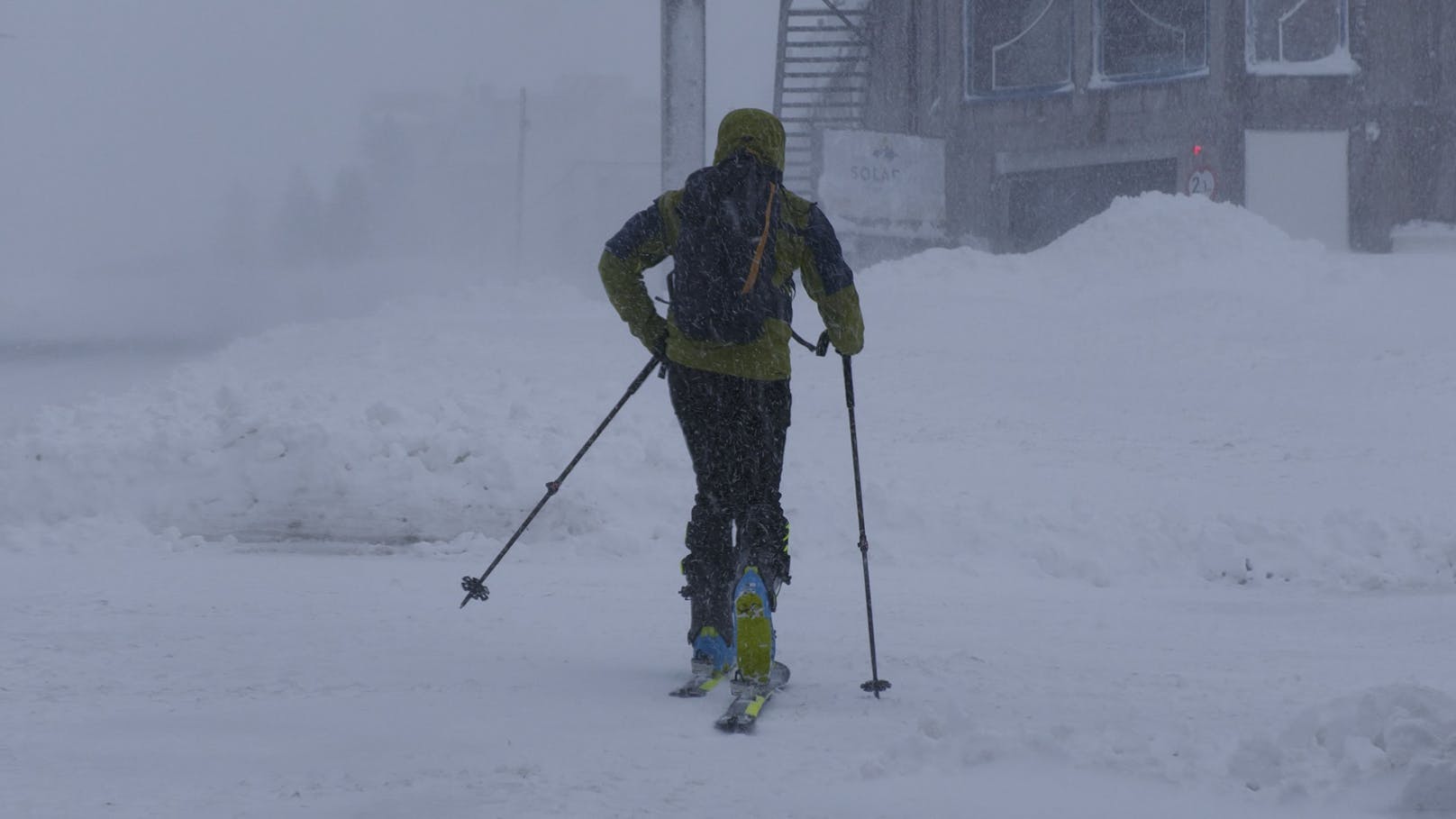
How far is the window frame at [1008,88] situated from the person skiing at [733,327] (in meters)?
24.1

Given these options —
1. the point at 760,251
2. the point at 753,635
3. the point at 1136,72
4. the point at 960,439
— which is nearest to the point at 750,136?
the point at 760,251

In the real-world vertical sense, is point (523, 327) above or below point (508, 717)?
above

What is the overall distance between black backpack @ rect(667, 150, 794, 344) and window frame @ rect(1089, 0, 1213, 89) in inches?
913

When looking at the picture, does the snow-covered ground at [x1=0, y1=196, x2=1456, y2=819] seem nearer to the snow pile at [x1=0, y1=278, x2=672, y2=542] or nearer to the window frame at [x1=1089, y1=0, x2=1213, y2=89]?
the snow pile at [x1=0, y1=278, x2=672, y2=542]

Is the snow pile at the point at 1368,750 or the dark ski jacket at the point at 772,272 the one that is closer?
the snow pile at the point at 1368,750

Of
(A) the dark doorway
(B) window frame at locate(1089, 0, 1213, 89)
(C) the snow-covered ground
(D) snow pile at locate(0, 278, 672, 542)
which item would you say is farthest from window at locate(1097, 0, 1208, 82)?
(D) snow pile at locate(0, 278, 672, 542)

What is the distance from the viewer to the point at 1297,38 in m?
25.1

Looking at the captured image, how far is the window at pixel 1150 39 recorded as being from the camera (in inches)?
1029

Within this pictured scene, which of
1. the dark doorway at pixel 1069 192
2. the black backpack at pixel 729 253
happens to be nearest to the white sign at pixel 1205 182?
the dark doorway at pixel 1069 192

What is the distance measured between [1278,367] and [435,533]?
28.7 ft

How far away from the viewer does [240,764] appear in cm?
374

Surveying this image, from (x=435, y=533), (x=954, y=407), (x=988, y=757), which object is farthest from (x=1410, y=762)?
(x=954, y=407)

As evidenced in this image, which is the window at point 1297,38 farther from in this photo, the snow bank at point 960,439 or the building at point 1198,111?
the snow bank at point 960,439

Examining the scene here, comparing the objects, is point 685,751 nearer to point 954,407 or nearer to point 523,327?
point 954,407
